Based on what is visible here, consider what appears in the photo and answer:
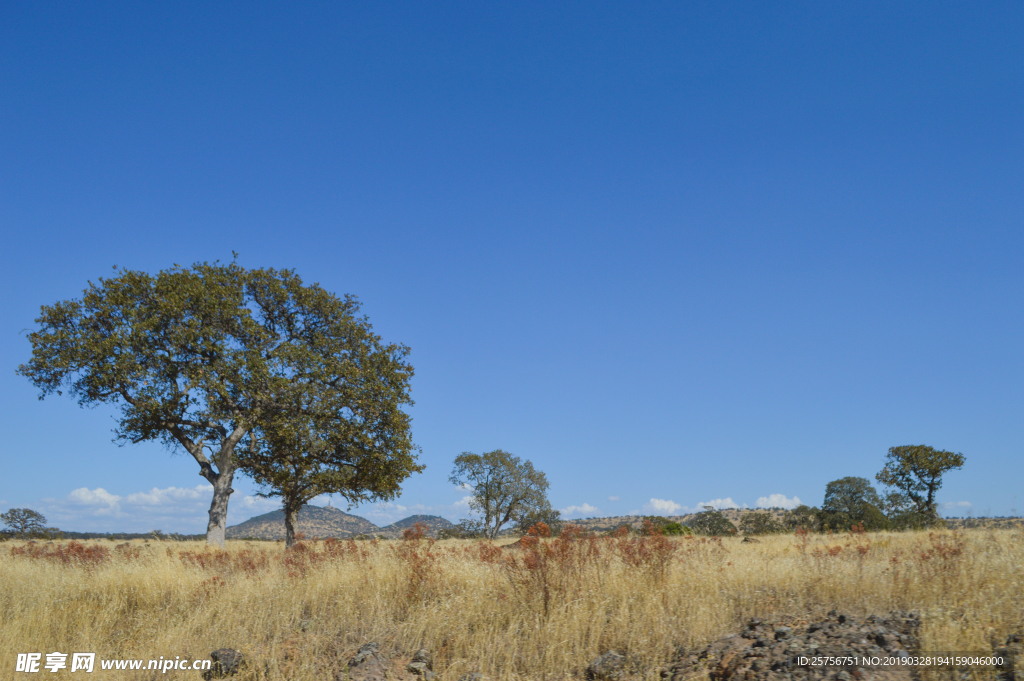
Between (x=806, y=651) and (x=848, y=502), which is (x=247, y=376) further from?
(x=848, y=502)

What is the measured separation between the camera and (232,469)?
23.5 metres

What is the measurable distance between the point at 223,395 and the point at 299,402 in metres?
2.74

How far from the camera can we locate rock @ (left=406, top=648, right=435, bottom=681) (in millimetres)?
6559

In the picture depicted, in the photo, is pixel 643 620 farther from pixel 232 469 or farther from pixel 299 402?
pixel 232 469

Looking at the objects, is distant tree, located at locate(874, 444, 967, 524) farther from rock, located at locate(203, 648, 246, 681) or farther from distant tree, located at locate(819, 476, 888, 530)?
rock, located at locate(203, 648, 246, 681)

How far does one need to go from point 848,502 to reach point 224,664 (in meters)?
51.4

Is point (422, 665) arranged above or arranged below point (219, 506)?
below

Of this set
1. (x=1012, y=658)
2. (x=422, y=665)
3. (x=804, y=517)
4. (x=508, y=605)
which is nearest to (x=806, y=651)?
(x=1012, y=658)

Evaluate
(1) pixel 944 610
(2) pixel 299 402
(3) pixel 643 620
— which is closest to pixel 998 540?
(1) pixel 944 610

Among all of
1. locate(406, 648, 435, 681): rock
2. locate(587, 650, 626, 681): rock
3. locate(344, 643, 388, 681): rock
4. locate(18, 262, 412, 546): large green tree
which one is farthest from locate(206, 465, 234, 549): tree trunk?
locate(587, 650, 626, 681): rock

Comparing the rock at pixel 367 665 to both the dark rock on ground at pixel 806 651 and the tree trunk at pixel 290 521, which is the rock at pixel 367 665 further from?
the tree trunk at pixel 290 521

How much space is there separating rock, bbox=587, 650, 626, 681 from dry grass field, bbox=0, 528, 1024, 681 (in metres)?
0.15

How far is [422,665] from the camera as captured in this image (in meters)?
6.69

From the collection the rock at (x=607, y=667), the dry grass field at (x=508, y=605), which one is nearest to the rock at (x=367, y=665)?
the dry grass field at (x=508, y=605)
